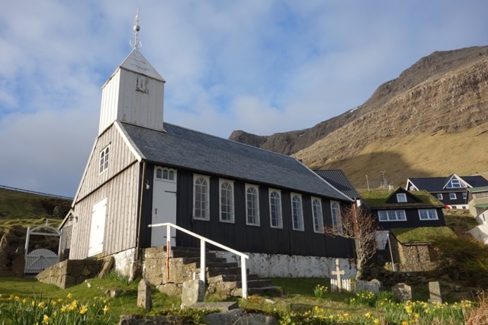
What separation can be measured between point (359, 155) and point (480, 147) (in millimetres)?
31330

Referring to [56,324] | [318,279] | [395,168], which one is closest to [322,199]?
[318,279]

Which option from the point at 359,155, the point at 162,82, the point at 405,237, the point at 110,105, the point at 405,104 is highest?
the point at 405,104

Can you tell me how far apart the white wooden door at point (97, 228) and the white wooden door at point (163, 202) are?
11.9 feet

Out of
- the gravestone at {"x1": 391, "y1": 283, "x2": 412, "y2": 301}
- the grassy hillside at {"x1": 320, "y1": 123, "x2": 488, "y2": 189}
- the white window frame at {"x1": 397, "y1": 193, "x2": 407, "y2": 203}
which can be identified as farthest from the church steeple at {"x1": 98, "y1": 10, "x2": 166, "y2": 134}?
the grassy hillside at {"x1": 320, "y1": 123, "x2": 488, "y2": 189}

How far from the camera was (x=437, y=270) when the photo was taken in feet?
100

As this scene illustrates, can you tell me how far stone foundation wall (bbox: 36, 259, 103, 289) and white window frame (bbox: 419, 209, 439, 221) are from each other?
35753 millimetres

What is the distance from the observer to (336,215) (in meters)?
24.2

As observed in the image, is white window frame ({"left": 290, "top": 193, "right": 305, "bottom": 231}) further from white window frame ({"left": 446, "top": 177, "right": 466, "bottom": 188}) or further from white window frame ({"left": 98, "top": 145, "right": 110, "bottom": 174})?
white window frame ({"left": 446, "top": 177, "right": 466, "bottom": 188})

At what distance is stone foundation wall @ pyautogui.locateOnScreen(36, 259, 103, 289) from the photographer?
1552cm

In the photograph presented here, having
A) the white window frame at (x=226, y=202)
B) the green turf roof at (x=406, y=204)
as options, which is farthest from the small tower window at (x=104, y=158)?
the green turf roof at (x=406, y=204)

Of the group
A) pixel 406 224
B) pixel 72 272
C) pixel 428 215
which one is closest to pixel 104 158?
pixel 72 272

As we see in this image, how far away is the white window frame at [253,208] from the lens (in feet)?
64.2

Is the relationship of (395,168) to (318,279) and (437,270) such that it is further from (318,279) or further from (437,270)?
(318,279)

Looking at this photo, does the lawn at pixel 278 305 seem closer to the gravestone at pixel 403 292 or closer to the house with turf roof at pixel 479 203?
the gravestone at pixel 403 292
